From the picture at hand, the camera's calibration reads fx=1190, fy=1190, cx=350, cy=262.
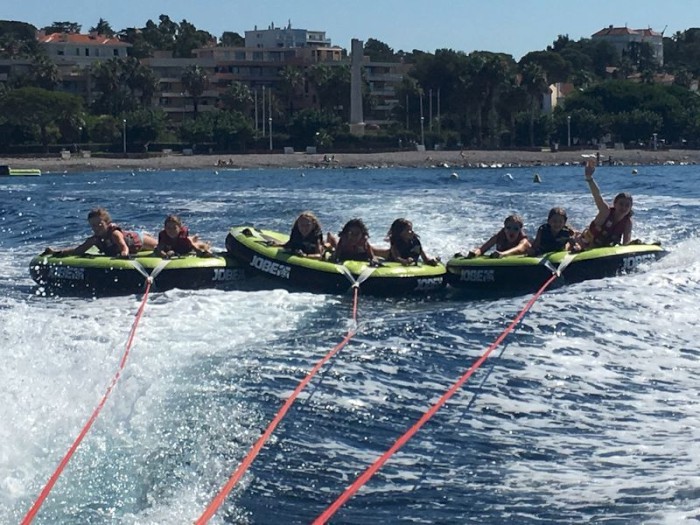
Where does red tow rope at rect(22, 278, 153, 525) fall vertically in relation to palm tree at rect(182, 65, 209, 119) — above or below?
below

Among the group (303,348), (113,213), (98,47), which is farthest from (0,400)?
(98,47)

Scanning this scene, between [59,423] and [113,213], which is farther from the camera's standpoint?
[113,213]

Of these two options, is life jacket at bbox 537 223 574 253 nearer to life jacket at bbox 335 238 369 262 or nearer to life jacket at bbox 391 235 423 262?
life jacket at bbox 391 235 423 262

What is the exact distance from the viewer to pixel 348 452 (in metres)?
6.79

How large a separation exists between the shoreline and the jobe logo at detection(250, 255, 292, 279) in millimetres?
58424

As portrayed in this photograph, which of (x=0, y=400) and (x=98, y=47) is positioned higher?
(x=98, y=47)

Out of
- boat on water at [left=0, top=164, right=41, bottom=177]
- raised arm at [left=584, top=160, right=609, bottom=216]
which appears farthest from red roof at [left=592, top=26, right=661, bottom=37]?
raised arm at [left=584, top=160, right=609, bottom=216]

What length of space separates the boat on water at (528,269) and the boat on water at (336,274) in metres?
0.30

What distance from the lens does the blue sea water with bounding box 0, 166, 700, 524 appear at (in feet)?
19.5

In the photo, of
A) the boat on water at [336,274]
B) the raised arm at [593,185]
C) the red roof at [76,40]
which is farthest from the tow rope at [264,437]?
the red roof at [76,40]

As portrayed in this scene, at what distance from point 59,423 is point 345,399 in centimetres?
190

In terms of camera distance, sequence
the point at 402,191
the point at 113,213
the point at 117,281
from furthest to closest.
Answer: the point at 402,191
the point at 113,213
the point at 117,281

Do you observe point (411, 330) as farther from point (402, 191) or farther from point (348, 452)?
point (402, 191)

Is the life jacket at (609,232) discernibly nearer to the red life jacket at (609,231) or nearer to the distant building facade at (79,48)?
the red life jacket at (609,231)
